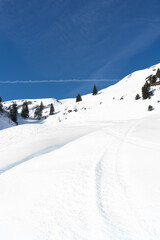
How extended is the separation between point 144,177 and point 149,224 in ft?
5.23

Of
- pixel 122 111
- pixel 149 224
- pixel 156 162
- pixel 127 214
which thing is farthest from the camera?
pixel 122 111

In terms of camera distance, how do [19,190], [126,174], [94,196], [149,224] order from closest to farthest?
[149,224], [94,196], [19,190], [126,174]

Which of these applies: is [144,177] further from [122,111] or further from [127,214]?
[122,111]

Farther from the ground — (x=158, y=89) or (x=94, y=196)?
(x=158, y=89)

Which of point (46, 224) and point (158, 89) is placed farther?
point (158, 89)

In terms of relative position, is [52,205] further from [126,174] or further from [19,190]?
[126,174]

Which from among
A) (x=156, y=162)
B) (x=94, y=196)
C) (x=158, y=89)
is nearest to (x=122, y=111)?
(x=158, y=89)

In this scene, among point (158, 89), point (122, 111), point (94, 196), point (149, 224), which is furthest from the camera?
point (158, 89)

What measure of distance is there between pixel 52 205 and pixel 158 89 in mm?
49584

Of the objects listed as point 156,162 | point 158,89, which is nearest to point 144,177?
point 156,162

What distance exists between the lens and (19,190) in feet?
10.8

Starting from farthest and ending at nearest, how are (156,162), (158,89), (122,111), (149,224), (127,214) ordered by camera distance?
(158,89), (122,111), (156,162), (127,214), (149,224)

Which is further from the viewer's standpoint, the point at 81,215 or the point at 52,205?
the point at 52,205

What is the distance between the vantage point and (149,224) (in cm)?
205
